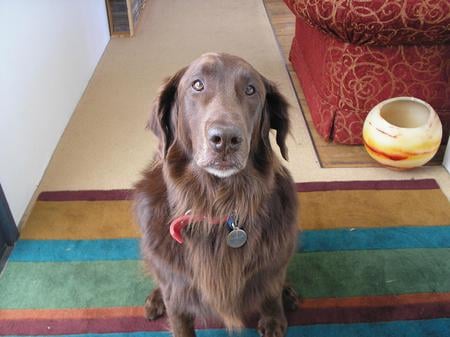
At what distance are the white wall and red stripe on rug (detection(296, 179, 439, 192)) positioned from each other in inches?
47.4

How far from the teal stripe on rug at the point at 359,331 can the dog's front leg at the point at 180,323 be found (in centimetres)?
14

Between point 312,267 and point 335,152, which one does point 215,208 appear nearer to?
point 312,267

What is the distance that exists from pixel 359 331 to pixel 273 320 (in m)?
0.29

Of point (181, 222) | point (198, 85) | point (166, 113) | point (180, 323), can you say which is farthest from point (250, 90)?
point (180, 323)

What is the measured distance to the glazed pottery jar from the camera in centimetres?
A: 194

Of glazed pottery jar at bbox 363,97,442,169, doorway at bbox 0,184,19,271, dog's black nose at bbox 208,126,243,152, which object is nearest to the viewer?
dog's black nose at bbox 208,126,243,152

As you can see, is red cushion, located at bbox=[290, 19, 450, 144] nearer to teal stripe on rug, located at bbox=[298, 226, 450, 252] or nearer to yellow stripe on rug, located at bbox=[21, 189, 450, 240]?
yellow stripe on rug, located at bbox=[21, 189, 450, 240]

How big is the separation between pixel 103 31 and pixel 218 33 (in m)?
0.85

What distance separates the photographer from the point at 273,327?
143cm

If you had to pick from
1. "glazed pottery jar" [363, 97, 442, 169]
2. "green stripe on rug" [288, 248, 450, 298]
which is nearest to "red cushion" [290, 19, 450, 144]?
"glazed pottery jar" [363, 97, 442, 169]

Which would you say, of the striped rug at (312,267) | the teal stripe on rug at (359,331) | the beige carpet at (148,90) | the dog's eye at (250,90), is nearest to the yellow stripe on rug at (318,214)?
the striped rug at (312,267)

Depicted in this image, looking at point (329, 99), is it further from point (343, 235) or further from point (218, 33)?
point (218, 33)

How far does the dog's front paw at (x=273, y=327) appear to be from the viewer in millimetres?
1432

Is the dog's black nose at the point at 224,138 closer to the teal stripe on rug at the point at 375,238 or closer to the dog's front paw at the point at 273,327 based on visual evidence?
the dog's front paw at the point at 273,327
